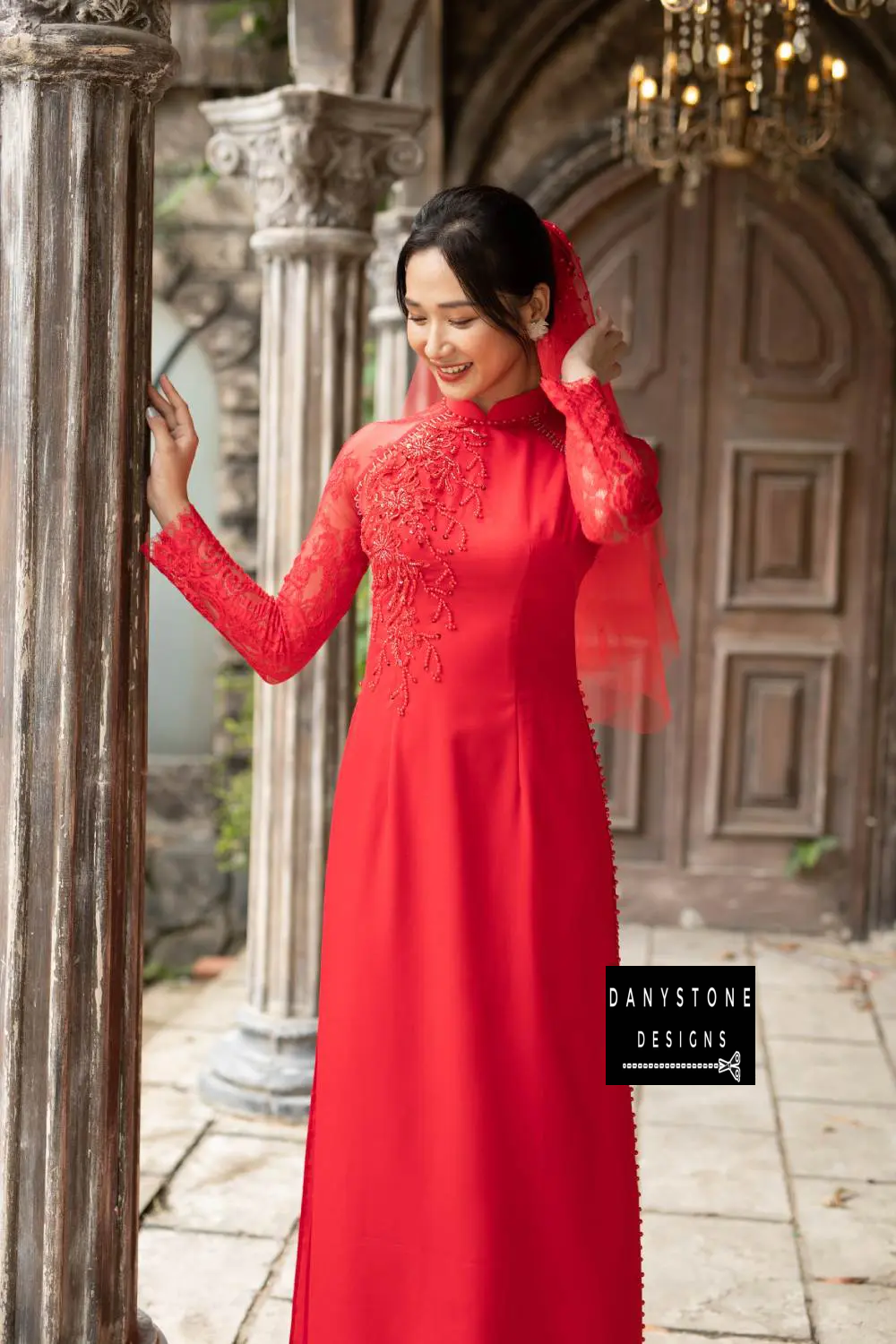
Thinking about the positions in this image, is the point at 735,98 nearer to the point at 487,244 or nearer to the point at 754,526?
the point at 754,526

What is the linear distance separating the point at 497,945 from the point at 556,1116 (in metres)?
0.26

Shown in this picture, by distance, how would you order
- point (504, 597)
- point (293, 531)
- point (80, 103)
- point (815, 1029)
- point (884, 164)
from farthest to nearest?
point (884, 164), point (815, 1029), point (293, 531), point (504, 597), point (80, 103)

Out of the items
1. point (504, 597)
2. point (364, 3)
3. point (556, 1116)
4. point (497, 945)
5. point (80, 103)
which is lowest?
point (556, 1116)

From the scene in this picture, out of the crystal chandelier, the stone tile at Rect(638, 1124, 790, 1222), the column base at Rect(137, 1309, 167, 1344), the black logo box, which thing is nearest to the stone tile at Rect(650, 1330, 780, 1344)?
the stone tile at Rect(638, 1124, 790, 1222)


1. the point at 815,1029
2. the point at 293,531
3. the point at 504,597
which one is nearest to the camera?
the point at 504,597

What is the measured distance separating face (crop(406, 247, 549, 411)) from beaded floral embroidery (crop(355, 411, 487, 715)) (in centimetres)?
9

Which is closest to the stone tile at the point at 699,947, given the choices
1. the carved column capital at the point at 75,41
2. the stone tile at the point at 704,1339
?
the stone tile at the point at 704,1339

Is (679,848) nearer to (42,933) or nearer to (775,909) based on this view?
(775,909)

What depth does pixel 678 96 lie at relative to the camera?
610 centimetres

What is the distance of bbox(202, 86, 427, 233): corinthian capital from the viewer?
4.07 meters

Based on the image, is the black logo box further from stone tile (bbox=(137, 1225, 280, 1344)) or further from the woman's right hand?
stone tile (bbox=(137, 1225, 280, 1344))

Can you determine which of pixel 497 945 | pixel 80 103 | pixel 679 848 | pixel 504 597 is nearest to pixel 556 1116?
pixel 497 945

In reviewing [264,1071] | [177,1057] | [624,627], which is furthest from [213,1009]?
[624,627]

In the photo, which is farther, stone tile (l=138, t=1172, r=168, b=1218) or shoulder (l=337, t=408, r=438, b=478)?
stone tile (l=138, t=1172, r=168, b=1218)
